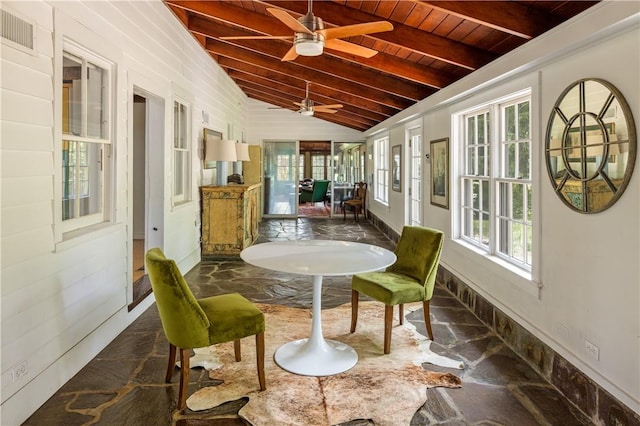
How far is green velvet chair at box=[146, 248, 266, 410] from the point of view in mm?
2350

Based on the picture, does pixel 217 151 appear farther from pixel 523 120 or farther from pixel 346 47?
pixel 523 120

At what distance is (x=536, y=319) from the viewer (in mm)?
3076

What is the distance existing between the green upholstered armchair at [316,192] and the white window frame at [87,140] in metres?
10.7

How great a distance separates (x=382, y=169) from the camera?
1001 centimetres

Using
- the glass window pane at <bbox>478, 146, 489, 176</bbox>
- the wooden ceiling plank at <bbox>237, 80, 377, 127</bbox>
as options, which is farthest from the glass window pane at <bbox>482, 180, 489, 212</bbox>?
the wooden ceiling plank at <bbox>237, 80, 377, 127</bbox>

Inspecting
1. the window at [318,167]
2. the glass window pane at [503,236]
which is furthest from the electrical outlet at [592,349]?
the window at [318,167]

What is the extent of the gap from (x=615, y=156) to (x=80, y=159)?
346 centimetres

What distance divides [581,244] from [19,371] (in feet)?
10.9

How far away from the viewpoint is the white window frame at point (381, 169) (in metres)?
9.39

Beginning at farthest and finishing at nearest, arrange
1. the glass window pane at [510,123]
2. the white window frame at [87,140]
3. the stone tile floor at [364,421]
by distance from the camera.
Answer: the glass window pane at [510,123], the white window frame at [87,140], the stone tile floor at [364,421]

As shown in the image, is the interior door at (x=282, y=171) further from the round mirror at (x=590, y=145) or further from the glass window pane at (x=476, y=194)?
the round mirror at (x=590, y=145)

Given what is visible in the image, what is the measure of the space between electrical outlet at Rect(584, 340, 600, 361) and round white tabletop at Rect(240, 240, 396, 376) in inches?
49.8

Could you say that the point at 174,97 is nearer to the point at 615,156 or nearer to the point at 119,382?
the point at 119,382

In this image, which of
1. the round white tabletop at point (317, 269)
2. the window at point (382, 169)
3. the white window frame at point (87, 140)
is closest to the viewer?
the white window frame at point (87, 140)
